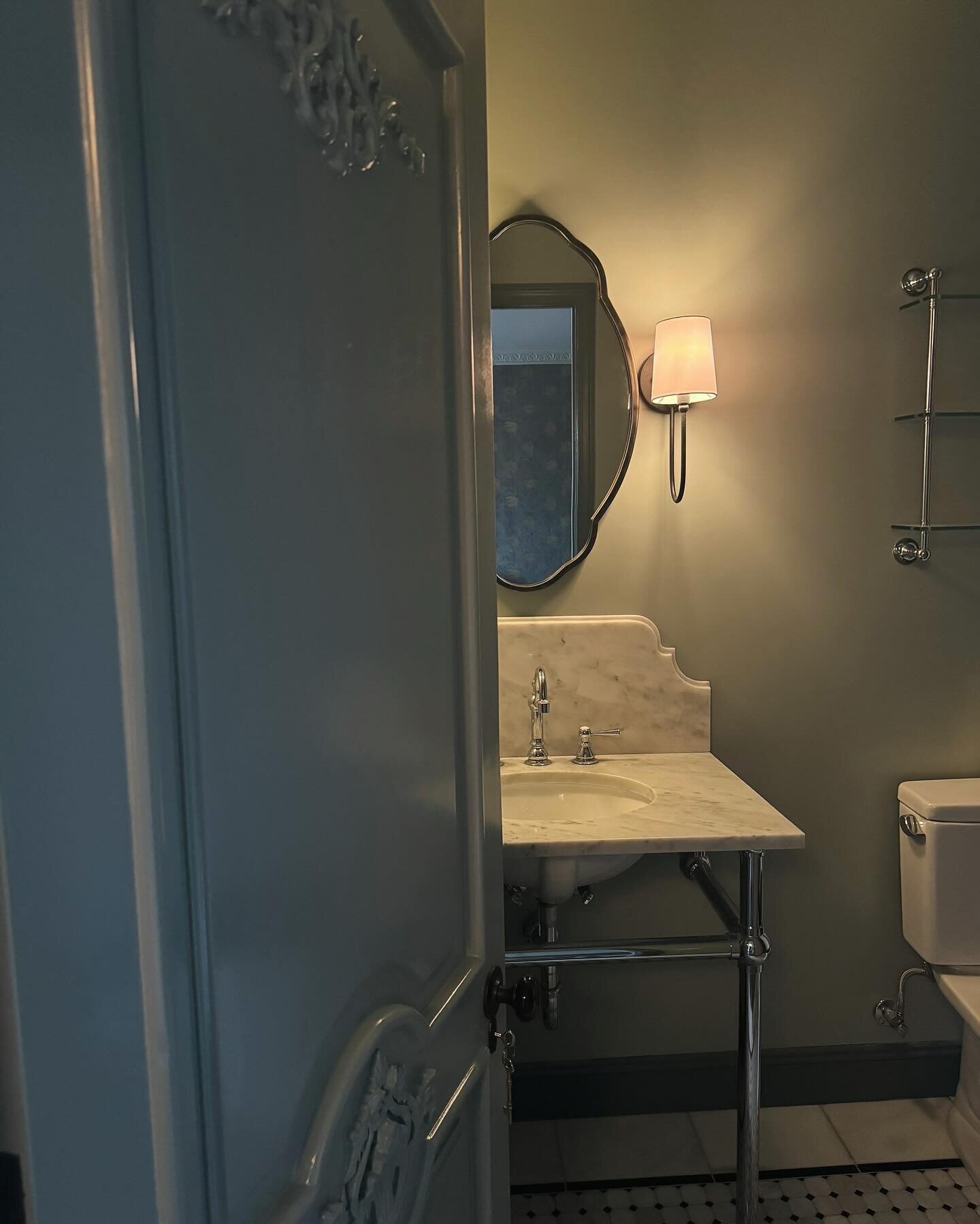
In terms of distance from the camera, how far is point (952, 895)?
188 cm

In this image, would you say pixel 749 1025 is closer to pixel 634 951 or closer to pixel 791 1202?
pixel 634 951

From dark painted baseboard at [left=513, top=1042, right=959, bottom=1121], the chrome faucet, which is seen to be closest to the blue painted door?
the chrome faucet

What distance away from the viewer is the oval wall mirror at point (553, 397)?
6.18ft

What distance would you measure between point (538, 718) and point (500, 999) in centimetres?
93

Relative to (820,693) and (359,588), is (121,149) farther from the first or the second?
(820,693)

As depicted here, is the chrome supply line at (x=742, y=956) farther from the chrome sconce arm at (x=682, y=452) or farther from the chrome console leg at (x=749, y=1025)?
the chrome sconce arm at (x=682, y=452)

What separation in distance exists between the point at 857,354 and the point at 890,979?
1.43 m

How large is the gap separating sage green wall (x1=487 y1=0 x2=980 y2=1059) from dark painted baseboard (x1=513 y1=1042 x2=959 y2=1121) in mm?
36

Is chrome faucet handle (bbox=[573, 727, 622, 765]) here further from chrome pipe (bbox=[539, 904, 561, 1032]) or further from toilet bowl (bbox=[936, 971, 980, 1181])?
toilet bowl (bbox=[936, 971, 980, 1181])

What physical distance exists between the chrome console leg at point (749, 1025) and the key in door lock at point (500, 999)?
65 cm

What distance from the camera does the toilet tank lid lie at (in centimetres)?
187

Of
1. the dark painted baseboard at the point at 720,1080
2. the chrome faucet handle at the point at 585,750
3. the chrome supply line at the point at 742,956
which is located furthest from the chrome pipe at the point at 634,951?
the dark painted baseboard at the point at 720,1080

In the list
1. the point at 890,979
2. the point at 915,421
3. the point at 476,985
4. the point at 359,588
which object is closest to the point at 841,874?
the point at 890,979

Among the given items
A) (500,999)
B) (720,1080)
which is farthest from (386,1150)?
(720,1080)
